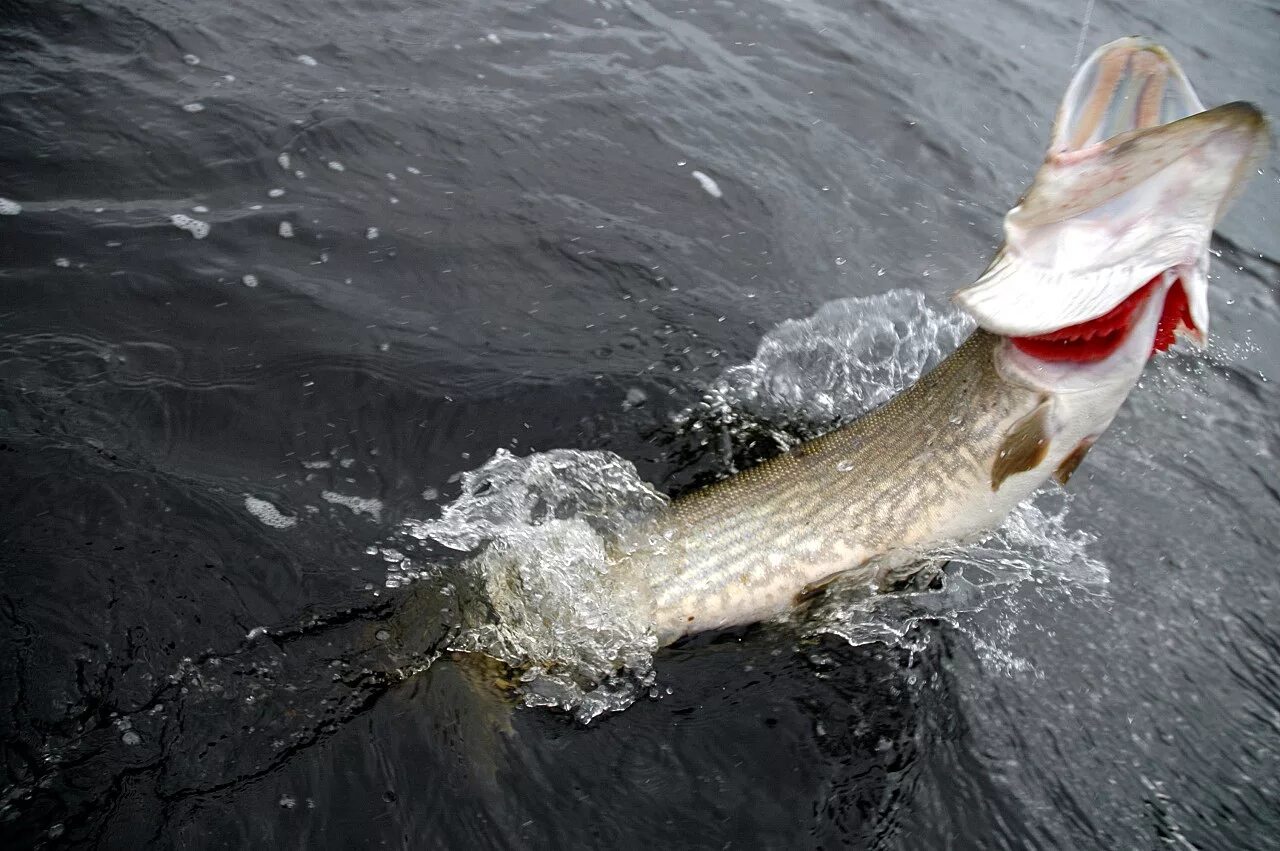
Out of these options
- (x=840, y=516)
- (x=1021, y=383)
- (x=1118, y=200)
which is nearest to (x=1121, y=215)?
(x=1118, y=200)

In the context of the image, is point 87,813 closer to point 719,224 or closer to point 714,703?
point 714,703

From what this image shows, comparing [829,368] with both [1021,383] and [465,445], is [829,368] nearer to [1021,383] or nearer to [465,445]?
[1021,383]

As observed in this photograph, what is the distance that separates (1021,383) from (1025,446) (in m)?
0.19

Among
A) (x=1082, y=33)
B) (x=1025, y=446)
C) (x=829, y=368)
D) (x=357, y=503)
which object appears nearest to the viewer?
(x=1025, y=446)

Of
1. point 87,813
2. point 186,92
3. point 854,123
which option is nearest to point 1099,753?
point 87,813

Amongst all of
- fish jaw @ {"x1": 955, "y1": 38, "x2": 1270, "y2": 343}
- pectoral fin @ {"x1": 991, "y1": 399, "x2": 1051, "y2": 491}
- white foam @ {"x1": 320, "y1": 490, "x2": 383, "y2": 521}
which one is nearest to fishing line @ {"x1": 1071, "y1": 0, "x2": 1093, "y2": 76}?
fish jaw @ {"x1": 955, "y1": 38, "x2": 1270, "y2": 343}

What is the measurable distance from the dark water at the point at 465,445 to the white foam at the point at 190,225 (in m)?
0.04

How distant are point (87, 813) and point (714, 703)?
1.78 metres

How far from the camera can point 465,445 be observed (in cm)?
384

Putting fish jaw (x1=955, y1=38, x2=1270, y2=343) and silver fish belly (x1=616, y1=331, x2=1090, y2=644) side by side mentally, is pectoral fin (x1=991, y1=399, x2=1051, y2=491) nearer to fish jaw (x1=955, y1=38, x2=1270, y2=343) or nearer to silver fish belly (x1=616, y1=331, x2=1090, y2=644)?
silver fish belly (x1=616, y1=331, x2=1090, y2=644)

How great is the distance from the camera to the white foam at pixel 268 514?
3.38 meters

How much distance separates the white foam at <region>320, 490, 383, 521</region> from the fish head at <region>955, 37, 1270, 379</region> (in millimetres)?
2025

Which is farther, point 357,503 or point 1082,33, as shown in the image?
point 1082,33

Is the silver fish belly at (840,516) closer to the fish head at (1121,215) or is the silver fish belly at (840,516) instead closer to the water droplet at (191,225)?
the fish head at (1121,215)
